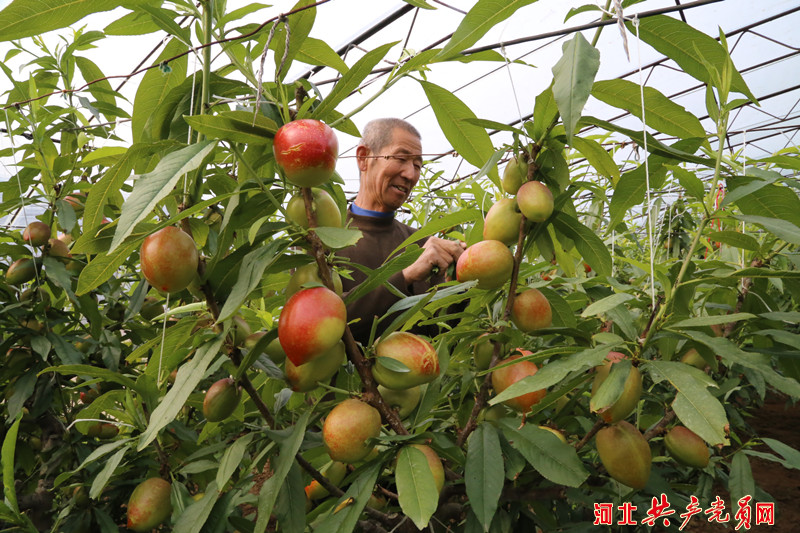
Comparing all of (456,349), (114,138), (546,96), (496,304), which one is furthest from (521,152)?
(114,138)

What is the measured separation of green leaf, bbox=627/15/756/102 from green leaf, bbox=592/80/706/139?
0.05m

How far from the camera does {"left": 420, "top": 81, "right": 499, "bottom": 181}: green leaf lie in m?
0.82

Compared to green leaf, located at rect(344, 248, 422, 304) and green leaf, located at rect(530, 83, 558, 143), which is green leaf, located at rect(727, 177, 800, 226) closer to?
green leaf, located at rect(530, 83, 558, 143)

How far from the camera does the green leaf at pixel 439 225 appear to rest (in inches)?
30.9

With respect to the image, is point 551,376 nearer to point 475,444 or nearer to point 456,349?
point 475,444

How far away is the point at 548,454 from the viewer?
696mm

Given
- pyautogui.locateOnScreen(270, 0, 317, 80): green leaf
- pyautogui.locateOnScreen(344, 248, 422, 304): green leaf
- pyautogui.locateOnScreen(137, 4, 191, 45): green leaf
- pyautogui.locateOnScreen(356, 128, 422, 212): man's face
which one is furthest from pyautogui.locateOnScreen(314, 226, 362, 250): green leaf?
pyautogui.locateOnScreen(356, 128, 422, 212): man's face

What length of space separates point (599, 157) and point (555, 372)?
39 centimetres

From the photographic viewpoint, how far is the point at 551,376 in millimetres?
647

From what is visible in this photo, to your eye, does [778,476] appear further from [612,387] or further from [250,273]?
[250,273]

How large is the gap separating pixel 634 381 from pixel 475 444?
23 centimetres

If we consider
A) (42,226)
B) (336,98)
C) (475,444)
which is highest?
(336,98)

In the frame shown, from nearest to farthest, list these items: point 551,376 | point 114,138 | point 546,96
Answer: point 551,376, point 546,96, point 114,138

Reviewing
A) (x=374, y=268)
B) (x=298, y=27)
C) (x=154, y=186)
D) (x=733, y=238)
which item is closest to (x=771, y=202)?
(x=733, y=238)
